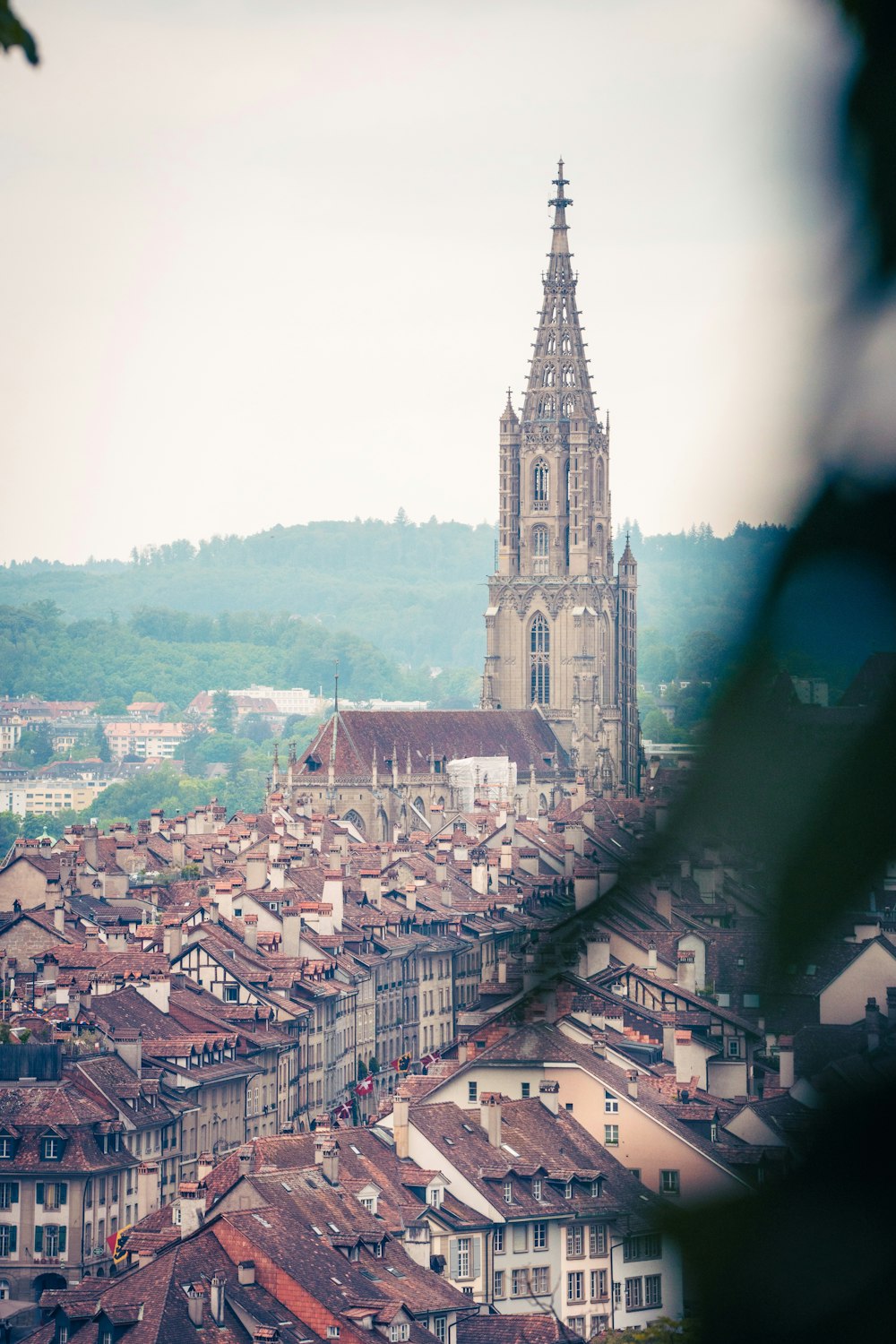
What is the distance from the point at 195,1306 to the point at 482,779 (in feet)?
309

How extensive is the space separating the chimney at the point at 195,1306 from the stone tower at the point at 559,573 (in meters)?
98.1

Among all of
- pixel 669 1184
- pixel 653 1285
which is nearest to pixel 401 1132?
pixel 653 1285

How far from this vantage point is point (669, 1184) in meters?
3.29

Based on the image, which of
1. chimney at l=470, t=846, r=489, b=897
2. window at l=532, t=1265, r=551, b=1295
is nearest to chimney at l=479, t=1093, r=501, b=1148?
window at l=532, t=1265, r=551, b=1295

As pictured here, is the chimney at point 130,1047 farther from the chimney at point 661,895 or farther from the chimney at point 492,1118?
the chimney at point 661,895

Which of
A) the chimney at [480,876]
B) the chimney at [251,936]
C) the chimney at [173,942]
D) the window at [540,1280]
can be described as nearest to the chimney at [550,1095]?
the window at [540,1280]

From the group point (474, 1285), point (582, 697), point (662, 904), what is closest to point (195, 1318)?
point (474, 1285)

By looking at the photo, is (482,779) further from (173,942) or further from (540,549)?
(173,942)

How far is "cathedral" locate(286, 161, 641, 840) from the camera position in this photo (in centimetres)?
12900

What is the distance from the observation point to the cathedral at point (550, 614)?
129 m

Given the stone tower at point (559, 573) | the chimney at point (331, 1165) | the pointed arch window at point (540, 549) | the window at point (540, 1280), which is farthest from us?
the pointed arch window at point (540, 549)

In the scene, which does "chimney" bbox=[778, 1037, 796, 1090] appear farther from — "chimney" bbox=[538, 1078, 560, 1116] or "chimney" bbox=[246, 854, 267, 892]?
"chimney" bbox=[246, 854, 267, 892]

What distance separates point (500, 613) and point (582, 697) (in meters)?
5.52

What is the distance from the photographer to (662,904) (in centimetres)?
352
